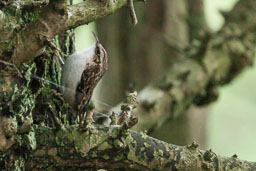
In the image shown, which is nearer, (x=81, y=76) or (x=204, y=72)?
(x=81, y=76)

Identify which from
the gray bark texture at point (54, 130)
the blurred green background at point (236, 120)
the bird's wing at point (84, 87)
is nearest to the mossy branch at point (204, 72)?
the bird's wing at point (84, 87)

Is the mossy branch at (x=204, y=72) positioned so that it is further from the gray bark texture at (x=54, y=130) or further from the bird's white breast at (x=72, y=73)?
the gray bark texture at (x=54, y=130)

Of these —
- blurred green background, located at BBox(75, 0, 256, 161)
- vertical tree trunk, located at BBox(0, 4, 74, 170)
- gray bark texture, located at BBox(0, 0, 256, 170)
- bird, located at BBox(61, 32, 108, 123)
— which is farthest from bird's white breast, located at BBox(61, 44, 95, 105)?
blurred green background, located at BBox(75, 0, 256, 161)

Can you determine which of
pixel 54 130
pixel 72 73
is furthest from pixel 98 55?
pixel 54 130

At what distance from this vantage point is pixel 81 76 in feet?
10.7

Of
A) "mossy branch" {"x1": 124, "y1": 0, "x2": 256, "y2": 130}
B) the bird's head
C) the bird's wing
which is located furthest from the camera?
"mossy branch" {"x1": 124, "y1": 0, "x2": 256, "y2": 130}

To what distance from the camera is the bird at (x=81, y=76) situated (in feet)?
9.37

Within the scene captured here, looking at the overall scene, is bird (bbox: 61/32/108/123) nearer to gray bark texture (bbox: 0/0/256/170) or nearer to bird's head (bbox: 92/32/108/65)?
bird's head (bbox: 92/32/108/65)

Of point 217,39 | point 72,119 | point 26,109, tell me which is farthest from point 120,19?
point 26,109

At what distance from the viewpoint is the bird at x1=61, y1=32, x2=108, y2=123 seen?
2.86m

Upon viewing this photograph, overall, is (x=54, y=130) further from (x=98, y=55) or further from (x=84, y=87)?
(x=98, y=55)

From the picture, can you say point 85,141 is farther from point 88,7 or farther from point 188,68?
point 188,68

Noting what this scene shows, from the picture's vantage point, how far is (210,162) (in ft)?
6.46

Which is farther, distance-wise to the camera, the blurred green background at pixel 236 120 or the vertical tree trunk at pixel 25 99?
the blurred green background at pixel 236 120
